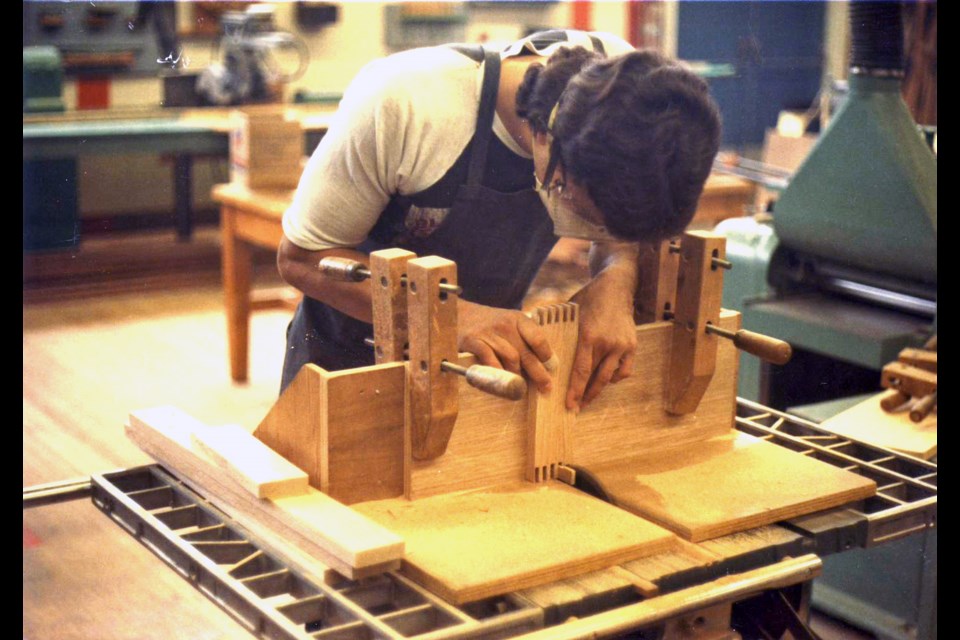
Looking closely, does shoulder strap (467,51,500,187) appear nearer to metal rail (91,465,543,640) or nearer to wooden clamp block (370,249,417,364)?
wooden clamp block (370,249,417,364)

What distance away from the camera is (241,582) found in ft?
3.88

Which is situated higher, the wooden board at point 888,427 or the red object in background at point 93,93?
the red object in background at point 93,93

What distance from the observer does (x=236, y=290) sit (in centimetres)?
398

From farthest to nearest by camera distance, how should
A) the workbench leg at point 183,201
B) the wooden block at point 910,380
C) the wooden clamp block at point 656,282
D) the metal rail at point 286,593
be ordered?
the workbench leg at point 183,201, the wooden block at point 910,380, the wooden clamp block at point 656,282, the metal rail at point 286,593

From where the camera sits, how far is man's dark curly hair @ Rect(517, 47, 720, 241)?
130cm

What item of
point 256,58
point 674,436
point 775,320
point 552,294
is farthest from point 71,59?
point 674,436

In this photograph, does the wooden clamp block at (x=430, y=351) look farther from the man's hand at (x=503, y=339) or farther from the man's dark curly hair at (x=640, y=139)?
the man's dark curly hair at (x=640, y=139)

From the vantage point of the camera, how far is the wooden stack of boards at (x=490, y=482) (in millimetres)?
1192

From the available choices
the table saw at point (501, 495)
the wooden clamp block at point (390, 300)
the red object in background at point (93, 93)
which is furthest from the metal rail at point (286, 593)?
the red object in background at point (93, 93)

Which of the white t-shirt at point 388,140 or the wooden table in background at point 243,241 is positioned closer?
the white t-shirt at point 388,140

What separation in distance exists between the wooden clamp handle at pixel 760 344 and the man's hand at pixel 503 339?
27cm

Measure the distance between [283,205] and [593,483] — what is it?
2333 millimetres

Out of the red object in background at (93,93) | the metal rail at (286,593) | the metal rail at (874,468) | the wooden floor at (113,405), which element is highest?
the red object in background at (93,93)

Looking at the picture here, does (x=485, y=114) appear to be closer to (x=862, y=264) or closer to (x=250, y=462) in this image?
(x=250, y=462)
